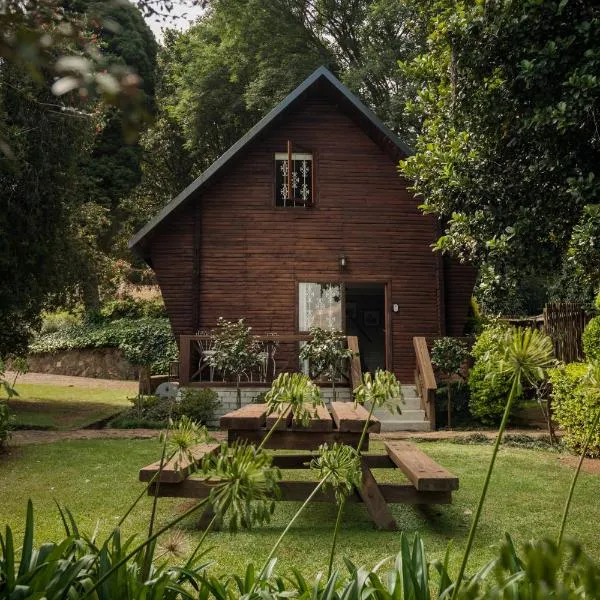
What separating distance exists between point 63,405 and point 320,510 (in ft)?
36.1

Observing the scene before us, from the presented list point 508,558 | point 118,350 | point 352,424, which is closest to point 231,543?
point 352,424

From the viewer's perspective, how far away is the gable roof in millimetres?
13648

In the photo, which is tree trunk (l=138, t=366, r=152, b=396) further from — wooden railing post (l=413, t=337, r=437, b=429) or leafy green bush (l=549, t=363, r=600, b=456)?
leafy green bush (l=549, t=363, r=600, b=456)

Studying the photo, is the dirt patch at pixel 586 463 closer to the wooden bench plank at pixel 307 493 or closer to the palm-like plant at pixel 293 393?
the wooden bench plank at pixel 307 493

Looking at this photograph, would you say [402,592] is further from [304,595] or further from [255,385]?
[255,385]

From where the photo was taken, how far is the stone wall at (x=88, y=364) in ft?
76.8

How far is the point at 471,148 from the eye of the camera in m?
9.41

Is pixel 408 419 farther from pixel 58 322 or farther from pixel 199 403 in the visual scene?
pixel 58 322

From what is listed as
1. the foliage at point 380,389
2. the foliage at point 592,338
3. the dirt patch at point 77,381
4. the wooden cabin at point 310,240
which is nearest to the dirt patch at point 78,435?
the wooden cabin at point 310,240

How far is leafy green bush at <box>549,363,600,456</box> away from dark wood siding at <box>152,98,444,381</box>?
4.97m

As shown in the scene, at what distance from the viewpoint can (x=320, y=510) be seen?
5961mm

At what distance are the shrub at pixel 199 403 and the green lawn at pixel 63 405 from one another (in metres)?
1.84

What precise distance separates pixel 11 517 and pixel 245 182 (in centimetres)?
1038

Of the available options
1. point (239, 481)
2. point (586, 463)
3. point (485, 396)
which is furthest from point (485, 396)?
point (239, 481)
